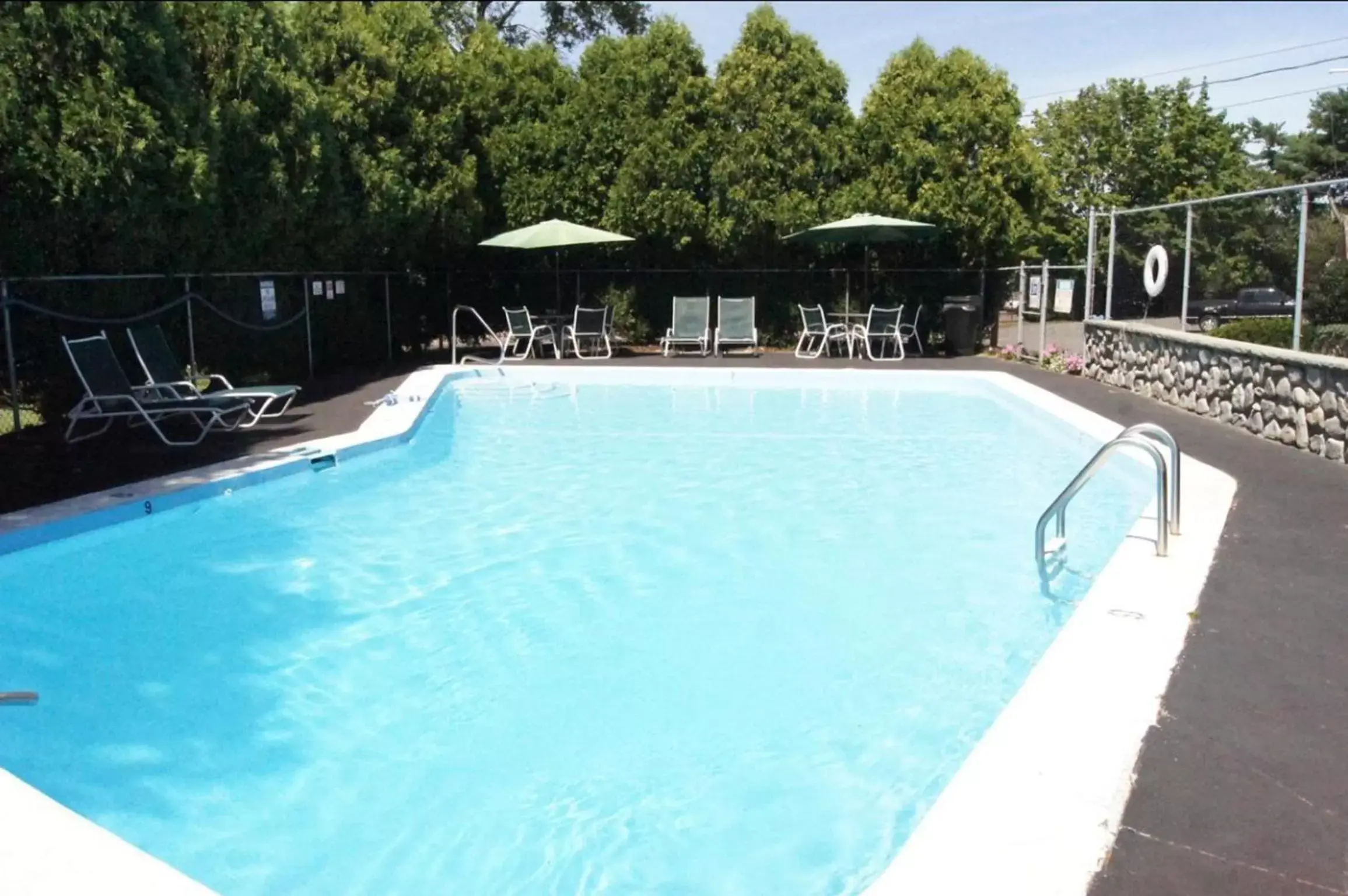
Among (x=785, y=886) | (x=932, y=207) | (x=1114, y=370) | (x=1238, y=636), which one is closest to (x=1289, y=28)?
(x=1114, y=370)

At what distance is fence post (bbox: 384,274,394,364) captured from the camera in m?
16.1

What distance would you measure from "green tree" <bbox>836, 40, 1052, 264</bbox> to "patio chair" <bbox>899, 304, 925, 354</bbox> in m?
1.26

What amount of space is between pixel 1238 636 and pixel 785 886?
2151mm

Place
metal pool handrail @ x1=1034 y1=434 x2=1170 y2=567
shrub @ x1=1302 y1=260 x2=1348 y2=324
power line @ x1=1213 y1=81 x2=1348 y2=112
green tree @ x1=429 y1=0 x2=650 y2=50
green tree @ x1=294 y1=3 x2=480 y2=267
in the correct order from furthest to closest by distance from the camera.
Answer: green tree @ x1=429 y1=0 x2=650 y2=50 < green tree @ x1=294 y1=3 x2=480 y2=267 < power line @ x1=1213 y1=81 x2=1348 y2=112 < shrub @ x1=1302 y1=260 x2=1348 y2=324 < metal pool handrail @ x1=1034 y1=434 x2=1170 y2=567

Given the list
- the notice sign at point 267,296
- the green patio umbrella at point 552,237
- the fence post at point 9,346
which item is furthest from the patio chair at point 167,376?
the green patio umbrella at point 552,237

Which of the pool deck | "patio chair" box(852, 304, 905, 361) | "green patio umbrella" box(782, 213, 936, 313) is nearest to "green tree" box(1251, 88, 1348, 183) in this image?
"green patio umbrella" box(782, 213, 936, 313)

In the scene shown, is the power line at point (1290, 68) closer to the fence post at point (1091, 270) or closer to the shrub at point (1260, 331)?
the shrub at point (1260, 331)

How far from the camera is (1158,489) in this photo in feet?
17.8

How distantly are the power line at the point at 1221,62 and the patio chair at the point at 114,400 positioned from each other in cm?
931

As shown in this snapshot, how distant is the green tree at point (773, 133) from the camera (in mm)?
17203

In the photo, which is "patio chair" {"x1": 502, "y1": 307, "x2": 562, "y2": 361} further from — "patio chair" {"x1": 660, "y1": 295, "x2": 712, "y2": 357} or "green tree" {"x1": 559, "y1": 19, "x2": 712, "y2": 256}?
"green tree" {"x1": 559, "y1": 19, "x2": 712, "y2": 256}

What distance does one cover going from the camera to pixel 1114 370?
13.0 m

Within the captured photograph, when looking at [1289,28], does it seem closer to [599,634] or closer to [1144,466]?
[1144,466]

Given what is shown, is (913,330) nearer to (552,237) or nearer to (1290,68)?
(552,237)
